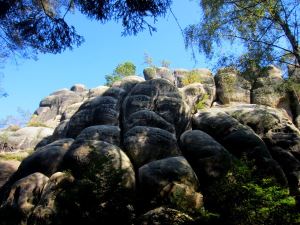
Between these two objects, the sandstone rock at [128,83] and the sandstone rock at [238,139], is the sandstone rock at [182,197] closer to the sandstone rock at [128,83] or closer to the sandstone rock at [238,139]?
the sandstone rock at [238,139]

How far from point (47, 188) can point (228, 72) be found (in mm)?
10435

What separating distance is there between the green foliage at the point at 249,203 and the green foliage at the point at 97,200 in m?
2.69

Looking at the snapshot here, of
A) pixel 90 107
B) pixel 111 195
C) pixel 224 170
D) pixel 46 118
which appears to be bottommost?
pixel 111 195

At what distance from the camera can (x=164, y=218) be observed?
8219 mm

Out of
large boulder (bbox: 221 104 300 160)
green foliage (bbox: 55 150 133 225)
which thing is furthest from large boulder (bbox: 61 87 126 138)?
green foliage (bbox: 55 150 133 225)

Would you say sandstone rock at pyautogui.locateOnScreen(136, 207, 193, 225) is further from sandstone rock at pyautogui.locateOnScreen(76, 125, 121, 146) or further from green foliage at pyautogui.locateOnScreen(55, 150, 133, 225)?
sandstone rock at pyautogui.locateOnScreen(76, 125, 121, 146)

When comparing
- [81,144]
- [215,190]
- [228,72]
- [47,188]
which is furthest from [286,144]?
[47,188]

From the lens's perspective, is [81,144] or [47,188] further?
[81,144]

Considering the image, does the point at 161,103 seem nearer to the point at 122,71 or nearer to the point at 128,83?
the point at 128,83

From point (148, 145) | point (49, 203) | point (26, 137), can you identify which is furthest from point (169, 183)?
point (26, 137)

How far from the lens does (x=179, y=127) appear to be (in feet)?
56.4

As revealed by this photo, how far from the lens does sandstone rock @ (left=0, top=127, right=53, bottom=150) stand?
28062mm

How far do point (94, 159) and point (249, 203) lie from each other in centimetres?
501

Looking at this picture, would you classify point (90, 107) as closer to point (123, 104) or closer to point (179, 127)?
point (123, 104)
